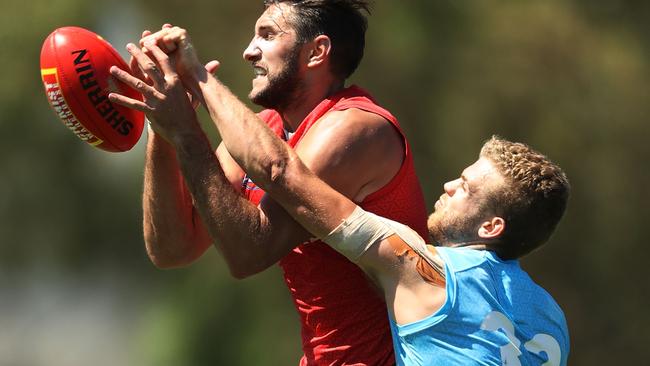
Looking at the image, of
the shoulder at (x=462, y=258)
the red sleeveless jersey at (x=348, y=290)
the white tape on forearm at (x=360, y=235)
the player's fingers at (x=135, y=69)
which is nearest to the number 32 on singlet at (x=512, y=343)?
the shoulder at (x=462, y=258)

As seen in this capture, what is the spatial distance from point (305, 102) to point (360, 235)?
0.76m

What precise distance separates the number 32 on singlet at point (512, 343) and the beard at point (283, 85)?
1.03 metres

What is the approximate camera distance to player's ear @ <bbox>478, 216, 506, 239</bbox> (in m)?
3.04

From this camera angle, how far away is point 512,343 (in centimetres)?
291

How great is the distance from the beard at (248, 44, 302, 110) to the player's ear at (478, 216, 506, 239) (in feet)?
2.64

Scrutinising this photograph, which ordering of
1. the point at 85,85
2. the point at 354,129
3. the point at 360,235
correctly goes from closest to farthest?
the point at 360,235 → the point at 354,129 → the point at 85,85

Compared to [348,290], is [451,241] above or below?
above

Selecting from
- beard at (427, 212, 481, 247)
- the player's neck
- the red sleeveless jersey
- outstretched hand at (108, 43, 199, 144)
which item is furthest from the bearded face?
outstretched hand at (108, 43, 199, 144)

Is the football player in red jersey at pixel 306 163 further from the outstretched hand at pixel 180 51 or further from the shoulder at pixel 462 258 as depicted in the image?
the shoulder at pixel 462 258

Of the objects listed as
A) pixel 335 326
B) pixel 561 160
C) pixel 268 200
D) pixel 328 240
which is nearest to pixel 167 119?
pixel 268 200

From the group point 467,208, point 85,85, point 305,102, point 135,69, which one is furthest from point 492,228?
point 85,85

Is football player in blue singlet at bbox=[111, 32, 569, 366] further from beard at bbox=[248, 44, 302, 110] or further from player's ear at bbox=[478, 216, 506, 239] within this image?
beard at bbox=[248, 44, 302, 110]

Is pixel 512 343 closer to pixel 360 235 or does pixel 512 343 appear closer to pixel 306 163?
pixel 360 235

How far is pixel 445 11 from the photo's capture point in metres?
7.14
